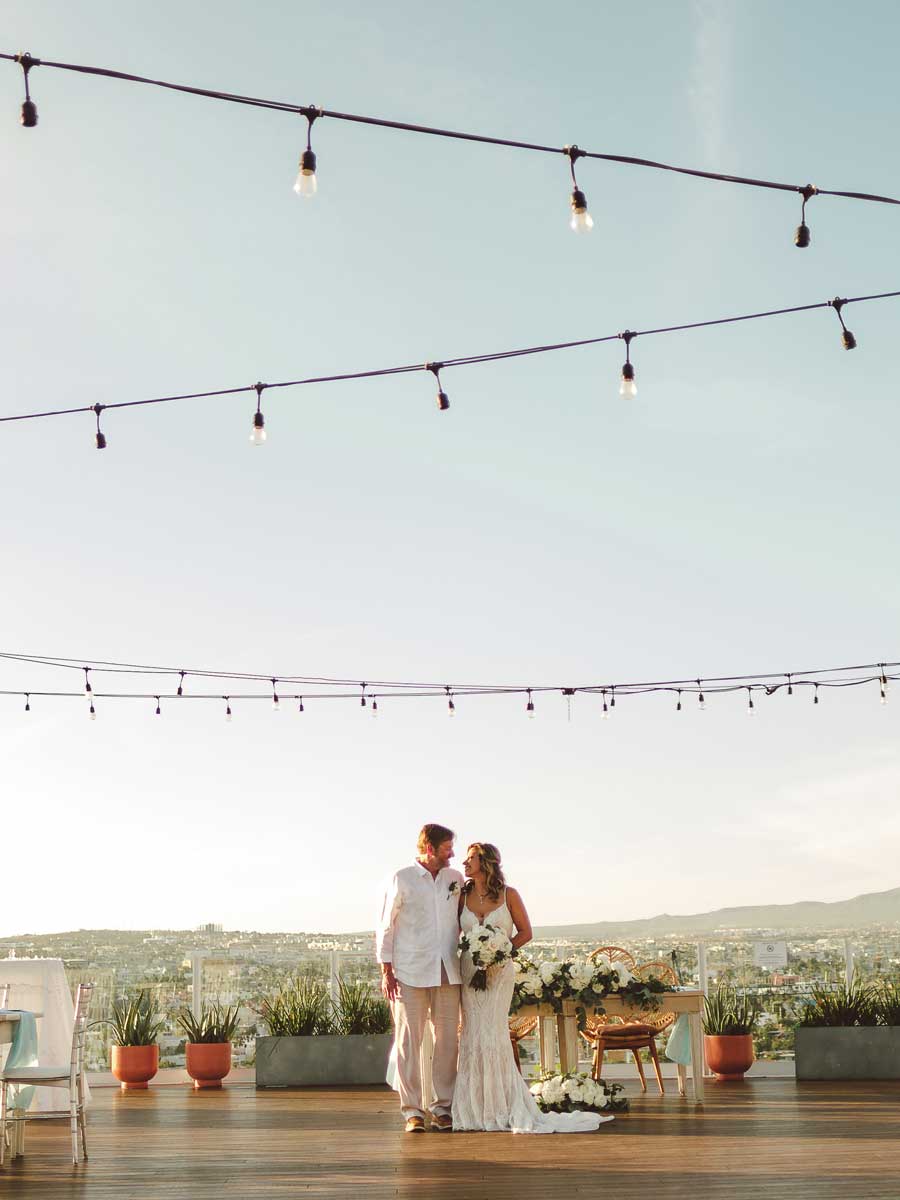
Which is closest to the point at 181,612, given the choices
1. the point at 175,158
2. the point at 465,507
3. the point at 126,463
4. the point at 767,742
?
the point at 126,463

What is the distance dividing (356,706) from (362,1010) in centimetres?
298

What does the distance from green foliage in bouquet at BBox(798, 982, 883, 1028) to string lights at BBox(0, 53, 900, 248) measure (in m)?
7.35

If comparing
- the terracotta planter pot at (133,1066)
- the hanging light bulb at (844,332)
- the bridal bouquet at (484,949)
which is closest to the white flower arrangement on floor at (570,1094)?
the bridal bouquet at (484,949)

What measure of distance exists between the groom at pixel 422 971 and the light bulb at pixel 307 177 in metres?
3.89

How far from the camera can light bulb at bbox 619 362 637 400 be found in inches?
244

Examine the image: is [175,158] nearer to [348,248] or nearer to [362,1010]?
[348,248]

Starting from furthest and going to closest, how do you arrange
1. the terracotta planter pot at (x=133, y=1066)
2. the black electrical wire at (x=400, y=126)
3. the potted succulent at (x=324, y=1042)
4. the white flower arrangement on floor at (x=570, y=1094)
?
the terracotta planter pot at (x=133, y=1066)
the potted succulent at (x=324, y=1042)
the white flower arrangement on floor at (x=570, y=1094)
the black electrical wire at (x=400, y=126)

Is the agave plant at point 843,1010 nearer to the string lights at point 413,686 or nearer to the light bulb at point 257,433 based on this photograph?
the string lights at point 413,686

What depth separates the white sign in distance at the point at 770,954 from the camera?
11.7m

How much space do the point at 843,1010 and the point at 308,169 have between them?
27.7 feet

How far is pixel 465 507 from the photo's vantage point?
41.6ft

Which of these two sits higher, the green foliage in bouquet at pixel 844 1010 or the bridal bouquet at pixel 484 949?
the bridal bouquet at pixel 484 949

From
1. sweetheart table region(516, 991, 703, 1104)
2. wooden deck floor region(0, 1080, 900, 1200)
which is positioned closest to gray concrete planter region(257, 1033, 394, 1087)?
wooden deck floor region(0, 1080, 900, 1200)

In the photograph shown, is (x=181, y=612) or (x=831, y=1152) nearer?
(x=831, y=1152)
